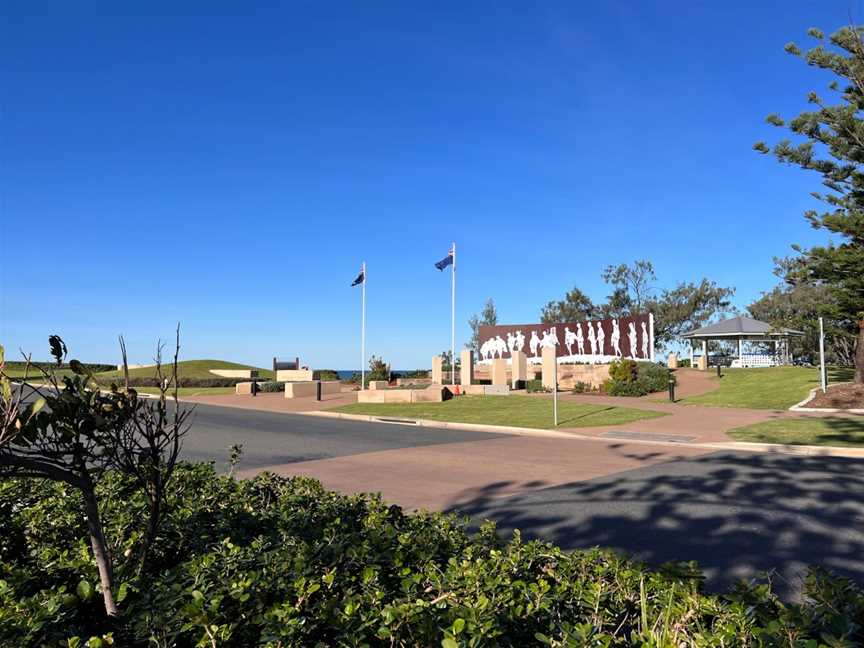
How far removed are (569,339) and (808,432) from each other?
2563cm

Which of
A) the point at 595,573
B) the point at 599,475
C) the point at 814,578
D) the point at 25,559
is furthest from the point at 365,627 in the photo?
the point at 599,475

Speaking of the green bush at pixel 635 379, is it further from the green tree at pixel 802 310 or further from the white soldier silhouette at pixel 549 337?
the green tree at pixel 802 310

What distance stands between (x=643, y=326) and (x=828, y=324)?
10.1 m

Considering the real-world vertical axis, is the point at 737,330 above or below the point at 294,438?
above

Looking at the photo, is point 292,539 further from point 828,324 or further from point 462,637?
point 828,324

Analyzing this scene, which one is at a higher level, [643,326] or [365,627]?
[643,326]

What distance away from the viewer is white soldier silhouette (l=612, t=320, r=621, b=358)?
35.9m

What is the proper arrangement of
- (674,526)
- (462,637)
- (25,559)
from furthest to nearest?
(674,526)
(25,559)
(462,637)

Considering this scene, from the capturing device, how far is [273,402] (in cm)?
2903

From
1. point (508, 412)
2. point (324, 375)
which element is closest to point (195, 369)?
point (324, 375)

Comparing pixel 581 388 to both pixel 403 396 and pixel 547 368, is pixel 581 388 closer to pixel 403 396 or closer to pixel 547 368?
pixel 547 368

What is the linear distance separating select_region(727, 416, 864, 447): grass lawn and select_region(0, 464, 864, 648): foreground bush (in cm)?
1162

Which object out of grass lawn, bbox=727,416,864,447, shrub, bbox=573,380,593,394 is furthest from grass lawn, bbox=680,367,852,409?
shrub, bbox=573,380,593,394

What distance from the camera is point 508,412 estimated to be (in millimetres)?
21172
